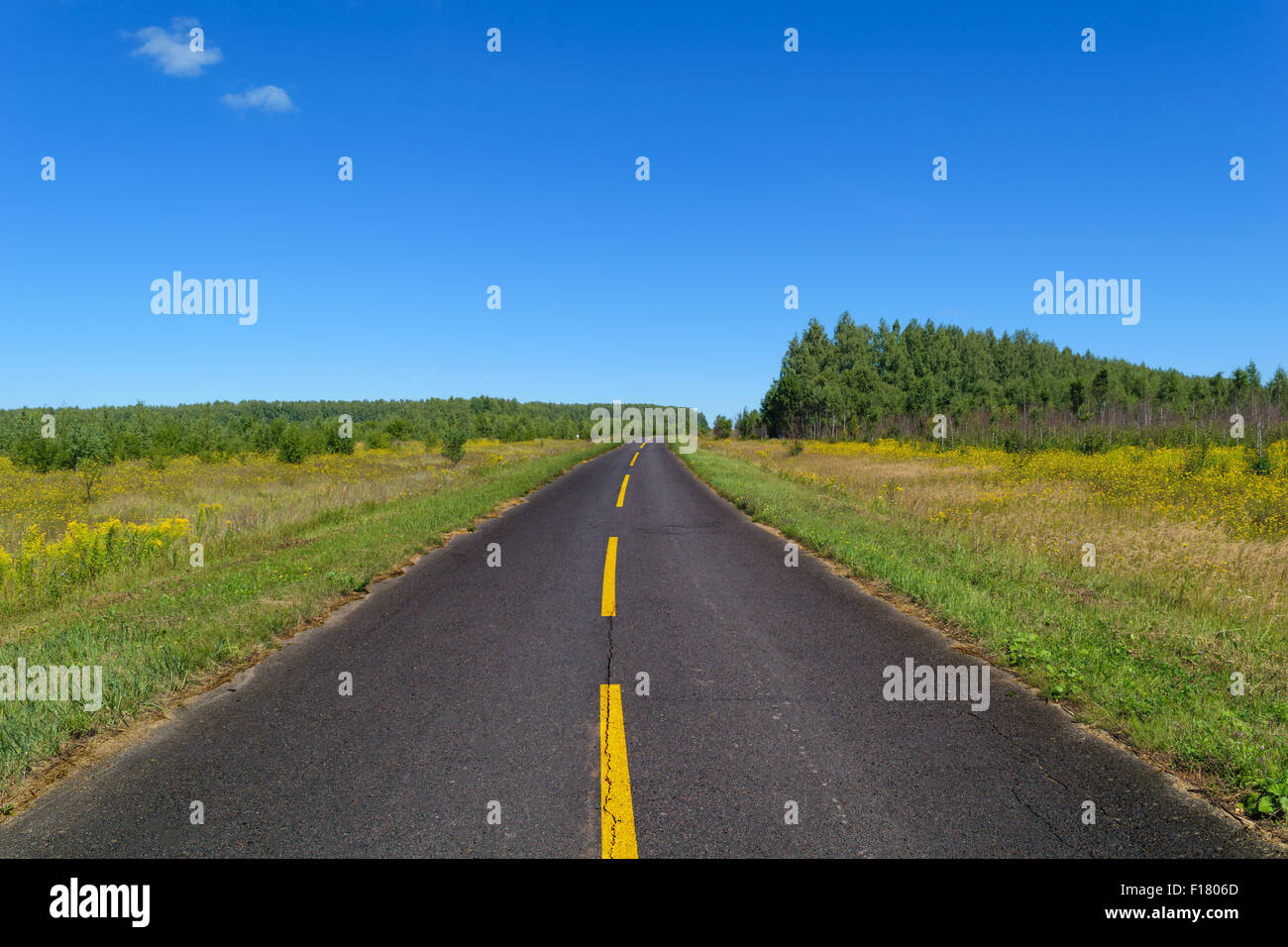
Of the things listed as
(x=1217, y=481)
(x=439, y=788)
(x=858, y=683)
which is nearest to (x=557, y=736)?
(x=439, y=788)

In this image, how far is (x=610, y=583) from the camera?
847cm

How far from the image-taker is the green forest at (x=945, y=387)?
6380 cm

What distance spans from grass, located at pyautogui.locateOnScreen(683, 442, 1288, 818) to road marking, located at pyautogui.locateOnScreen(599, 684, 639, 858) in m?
3.36

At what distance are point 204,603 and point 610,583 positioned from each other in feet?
16.3

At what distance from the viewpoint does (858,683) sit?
5.04 metres

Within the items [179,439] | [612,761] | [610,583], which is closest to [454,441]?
[179,439]

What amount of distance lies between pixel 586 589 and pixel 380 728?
4.09 m

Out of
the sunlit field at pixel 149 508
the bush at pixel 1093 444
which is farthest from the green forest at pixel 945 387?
the sunlit field at pixel 149 508

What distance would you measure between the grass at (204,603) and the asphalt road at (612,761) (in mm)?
469

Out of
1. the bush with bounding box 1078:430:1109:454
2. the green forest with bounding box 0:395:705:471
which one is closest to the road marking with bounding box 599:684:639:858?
the green forest with bounding box 0:395:705:471

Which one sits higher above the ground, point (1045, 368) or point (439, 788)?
point (1045, 368)

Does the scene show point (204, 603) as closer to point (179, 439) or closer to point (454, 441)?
point (454, 441)
